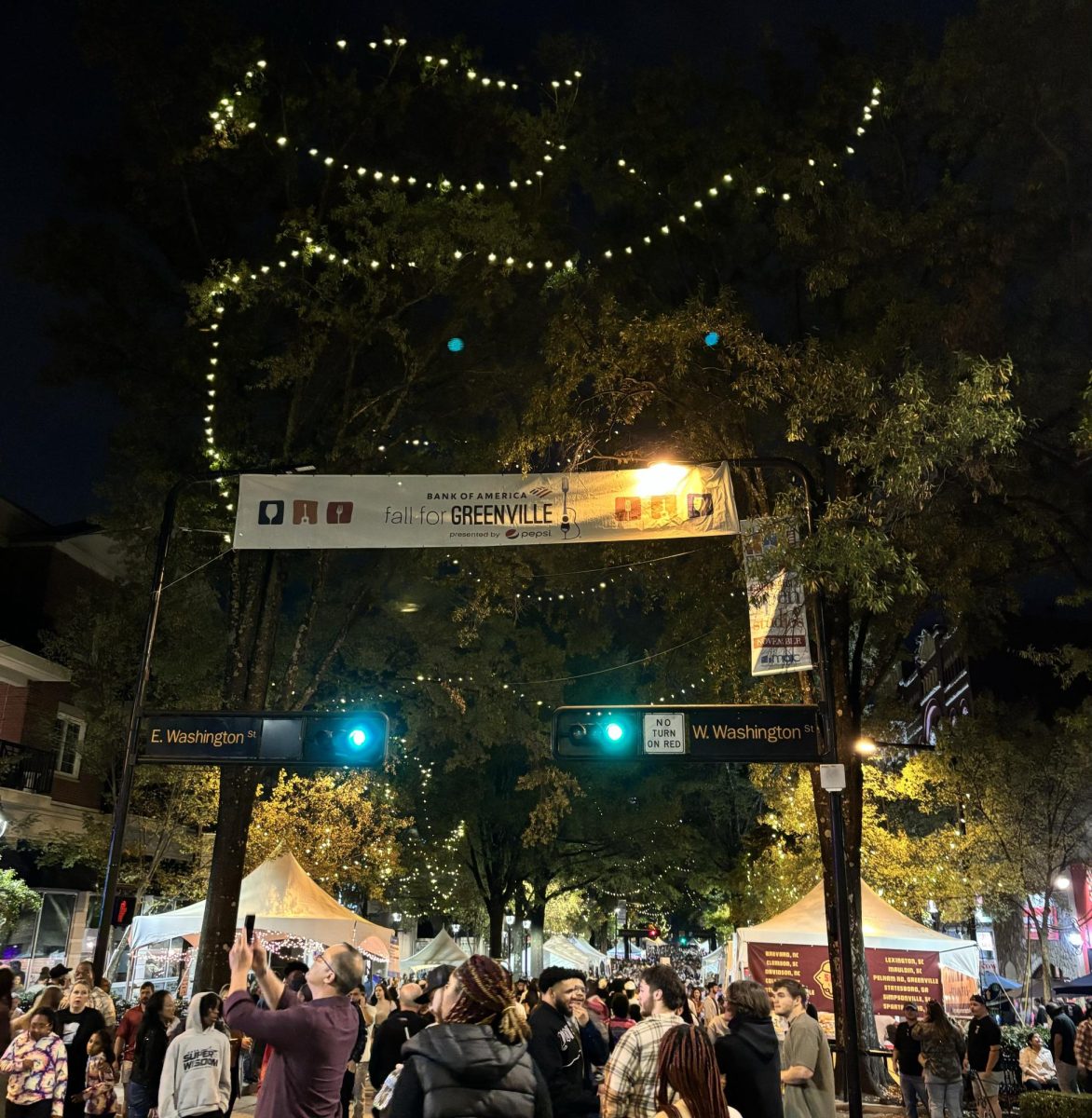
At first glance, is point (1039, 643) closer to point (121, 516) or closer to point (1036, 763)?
point (1036, 763)

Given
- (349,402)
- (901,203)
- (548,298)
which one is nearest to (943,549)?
(901,203)

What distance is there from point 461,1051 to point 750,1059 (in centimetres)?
326

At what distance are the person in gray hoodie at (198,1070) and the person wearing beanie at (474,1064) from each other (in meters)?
4.36

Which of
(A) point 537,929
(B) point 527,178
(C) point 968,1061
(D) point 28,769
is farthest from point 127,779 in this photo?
(A) point 537,929

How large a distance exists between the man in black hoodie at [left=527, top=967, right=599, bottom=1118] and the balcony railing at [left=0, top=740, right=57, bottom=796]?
20.9m

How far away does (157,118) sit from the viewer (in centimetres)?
1712

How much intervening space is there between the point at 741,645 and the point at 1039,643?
36686mm

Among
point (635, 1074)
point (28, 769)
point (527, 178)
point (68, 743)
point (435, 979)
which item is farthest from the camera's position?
point (68, 743)

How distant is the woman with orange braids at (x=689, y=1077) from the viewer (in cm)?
398

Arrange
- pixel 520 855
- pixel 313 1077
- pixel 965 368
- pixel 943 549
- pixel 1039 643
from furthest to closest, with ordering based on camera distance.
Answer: pixel 1039 643, pixel 520 855, pixel 943 549, pixel 965 368, pixel 313 1077

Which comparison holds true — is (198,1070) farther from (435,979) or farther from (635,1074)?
(635,1074)

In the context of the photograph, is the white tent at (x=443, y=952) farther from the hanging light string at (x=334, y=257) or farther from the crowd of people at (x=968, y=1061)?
the crowd of people at (x=968, y=1061)

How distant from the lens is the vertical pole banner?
12.8m

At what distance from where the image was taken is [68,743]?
2812 cm
